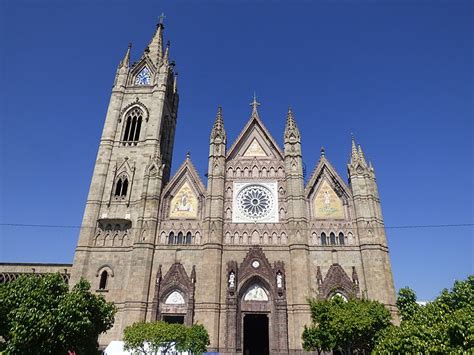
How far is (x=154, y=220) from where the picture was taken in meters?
32.0

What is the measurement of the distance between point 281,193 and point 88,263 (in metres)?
18.7

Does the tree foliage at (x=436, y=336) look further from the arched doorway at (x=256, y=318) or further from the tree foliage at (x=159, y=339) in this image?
the arched doorway at (x=256, y=318)

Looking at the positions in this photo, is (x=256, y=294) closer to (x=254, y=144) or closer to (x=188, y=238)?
(x=188, y=238)

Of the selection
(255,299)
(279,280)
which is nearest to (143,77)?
(279,280)

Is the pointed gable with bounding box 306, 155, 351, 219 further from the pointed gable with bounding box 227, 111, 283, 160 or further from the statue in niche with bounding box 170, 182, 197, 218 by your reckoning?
the statue in niche with bounding box 170, 182, 197, 218

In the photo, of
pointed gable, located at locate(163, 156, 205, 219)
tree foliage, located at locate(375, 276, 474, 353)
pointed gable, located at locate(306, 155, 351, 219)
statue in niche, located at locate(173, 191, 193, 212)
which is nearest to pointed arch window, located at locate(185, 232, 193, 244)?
pointed gable, located at locate(163, 156, 205, 219)

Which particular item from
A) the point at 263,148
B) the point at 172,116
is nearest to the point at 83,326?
the point at 263,148

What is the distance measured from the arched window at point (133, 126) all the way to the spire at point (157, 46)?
820 centimetres

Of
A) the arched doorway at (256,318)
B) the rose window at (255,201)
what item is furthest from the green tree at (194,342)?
the rose window at (255,201)

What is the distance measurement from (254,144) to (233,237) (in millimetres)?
10594

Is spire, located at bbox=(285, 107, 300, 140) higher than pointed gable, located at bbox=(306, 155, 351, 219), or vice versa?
spire, located at bbox=(285, 107, 300, 140)

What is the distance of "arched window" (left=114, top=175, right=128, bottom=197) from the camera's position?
3493 centimetres

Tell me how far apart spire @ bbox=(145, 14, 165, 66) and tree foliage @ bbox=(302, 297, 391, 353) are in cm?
3496

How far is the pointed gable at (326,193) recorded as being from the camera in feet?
106
